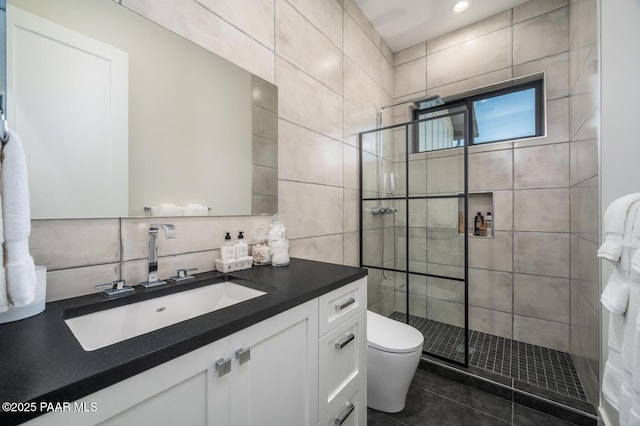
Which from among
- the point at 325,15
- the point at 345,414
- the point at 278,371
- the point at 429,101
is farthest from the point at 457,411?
the point at 325,15

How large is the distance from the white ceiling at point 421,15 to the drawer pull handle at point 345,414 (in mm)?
2815

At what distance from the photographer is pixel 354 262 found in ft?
7.43

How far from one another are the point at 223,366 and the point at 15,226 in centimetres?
54

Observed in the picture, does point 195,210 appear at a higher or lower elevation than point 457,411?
higher

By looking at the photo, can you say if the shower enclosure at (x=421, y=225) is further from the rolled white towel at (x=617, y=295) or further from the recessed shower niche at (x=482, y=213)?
the rolled white towel at (x=617, y=295)

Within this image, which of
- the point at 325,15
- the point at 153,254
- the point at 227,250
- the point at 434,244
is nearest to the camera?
the point at 153,254

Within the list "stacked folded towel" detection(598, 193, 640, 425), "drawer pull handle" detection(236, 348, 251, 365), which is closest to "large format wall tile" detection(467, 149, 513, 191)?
"stacked folded towel" detection(598, 193, 640, 425)

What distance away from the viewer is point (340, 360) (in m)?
1.08

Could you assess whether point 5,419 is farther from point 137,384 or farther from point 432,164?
point 432,164

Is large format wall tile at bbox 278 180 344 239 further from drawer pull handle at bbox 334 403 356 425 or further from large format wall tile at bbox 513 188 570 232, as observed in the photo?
large format wall tile at bbox 513 188 570 232

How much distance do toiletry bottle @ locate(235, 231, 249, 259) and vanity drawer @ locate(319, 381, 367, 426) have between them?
74 cm

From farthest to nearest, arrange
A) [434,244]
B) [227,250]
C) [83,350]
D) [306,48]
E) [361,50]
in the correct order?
[361,50], [434,244], [306,48], [227,250], [83,350]

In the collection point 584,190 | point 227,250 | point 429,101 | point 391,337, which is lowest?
point 391,337

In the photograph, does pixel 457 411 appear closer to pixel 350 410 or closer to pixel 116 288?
pixel 350 410
